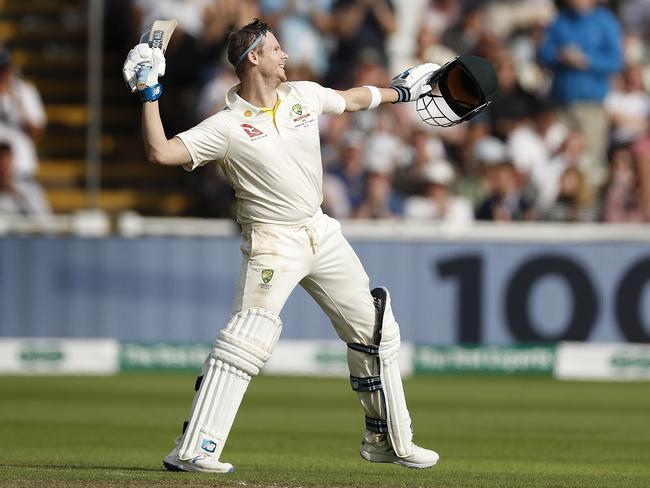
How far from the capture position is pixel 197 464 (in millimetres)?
5707

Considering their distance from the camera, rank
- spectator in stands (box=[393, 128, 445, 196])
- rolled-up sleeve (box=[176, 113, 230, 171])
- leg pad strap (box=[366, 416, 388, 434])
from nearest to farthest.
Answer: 1. rolled-up sleeve (box=[176, 113, 230, 171])
2. leg pad strap (box=[366, 416, 388, 434])
3. spectator in stands (box=[393, 128, 445, 196])

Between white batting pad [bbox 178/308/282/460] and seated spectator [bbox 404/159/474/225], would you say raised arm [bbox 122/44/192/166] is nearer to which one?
white batting pad [bbox 178/308/282/460]

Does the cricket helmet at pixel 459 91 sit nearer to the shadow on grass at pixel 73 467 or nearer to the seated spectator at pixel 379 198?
the shadow on grass at pixel 73 467

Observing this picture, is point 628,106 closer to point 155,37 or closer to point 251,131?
point 251,131

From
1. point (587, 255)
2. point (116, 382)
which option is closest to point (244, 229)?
point (116, 382)

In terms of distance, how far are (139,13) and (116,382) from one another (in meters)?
4.80

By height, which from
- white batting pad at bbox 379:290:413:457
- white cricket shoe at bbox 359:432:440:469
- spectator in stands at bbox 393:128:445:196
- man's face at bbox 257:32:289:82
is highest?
man's face at bbox 257:32:289:82

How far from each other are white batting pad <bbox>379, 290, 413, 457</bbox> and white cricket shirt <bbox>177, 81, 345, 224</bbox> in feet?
1.99

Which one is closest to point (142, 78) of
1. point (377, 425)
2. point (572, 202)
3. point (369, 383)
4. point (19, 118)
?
point (369, 383)

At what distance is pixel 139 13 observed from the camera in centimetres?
1434

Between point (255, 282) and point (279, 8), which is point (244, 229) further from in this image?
point (279, 8)

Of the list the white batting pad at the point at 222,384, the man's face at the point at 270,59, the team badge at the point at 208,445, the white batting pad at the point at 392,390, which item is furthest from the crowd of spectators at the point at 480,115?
the team badge at the point at 208,445

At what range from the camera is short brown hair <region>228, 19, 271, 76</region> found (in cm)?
575

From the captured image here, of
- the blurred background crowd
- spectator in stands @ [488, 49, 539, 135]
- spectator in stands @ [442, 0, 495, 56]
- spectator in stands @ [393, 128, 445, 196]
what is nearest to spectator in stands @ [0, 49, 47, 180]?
the blurred background crowd
